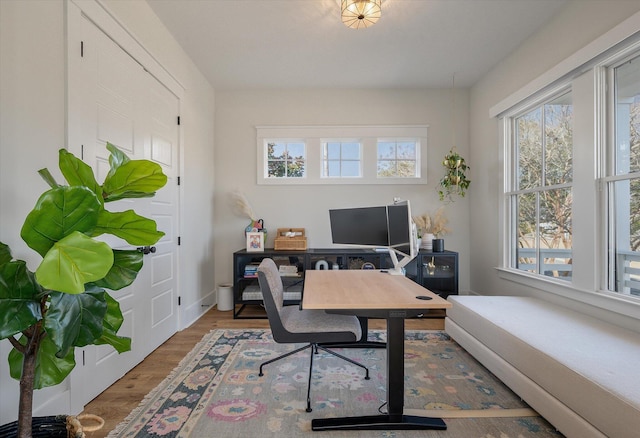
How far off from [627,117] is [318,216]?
289 centimetres

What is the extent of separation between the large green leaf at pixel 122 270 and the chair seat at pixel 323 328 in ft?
3.32

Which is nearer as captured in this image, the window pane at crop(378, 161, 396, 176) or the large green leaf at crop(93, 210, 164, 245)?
the large green leaf at crop(93, 210, 164, 245)

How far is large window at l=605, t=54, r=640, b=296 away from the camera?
199 cm

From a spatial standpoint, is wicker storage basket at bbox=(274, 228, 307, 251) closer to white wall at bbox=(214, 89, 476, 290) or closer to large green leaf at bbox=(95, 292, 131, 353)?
white wall at bbox=(214, 89, 476, 290)

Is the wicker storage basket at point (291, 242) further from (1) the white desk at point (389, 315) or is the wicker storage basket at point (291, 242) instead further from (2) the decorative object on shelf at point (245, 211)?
(1) the white desk at point (389, 315)

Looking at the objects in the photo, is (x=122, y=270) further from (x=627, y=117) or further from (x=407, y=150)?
(x=407, y=150)

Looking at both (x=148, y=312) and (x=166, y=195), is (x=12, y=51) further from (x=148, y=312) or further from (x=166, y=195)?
(x=148, y=312)

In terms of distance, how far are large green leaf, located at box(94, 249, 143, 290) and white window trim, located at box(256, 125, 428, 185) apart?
2.97 metres

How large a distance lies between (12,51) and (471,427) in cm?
284

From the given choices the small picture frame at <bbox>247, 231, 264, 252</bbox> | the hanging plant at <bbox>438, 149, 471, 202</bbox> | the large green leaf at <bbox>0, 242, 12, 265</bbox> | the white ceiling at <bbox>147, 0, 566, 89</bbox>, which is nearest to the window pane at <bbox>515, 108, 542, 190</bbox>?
the hanging plant at <bbox>438, 149, 471, 202</bbox>

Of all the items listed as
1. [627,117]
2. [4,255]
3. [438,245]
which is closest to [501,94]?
[627,117]

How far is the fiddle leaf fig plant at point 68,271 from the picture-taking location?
763 millimetres

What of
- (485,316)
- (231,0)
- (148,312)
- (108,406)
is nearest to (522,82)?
(485,316)

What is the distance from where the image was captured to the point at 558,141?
264cm
